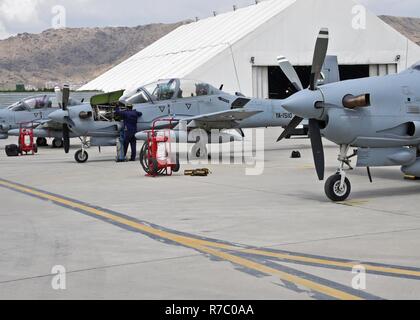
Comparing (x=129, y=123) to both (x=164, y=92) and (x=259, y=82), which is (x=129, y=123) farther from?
(x=259, y=82)

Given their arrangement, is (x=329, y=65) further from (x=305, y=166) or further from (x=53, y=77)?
(x=53, y=77)

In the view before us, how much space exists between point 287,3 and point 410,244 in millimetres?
35971

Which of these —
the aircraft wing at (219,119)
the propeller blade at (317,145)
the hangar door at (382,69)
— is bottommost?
the propeller blade at (317,145)

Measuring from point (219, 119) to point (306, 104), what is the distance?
9099 mm

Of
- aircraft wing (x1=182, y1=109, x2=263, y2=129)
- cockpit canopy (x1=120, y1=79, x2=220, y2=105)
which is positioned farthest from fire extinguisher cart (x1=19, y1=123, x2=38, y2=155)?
aircraft wing (x1=182, y1=109, x2=263, y2=129)

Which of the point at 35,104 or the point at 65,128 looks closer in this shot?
the point at 65,128

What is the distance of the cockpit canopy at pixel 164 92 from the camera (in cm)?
2061

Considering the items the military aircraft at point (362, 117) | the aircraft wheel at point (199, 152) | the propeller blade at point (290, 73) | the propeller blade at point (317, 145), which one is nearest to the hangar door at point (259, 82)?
the aircraft wheel at point (199, 152)

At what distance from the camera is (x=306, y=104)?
10891 mm

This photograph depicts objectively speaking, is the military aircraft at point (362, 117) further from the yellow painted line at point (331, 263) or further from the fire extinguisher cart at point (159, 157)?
the fire extinguisher cart at point (159, 157)

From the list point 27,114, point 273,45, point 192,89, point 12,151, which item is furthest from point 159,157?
point 273,45

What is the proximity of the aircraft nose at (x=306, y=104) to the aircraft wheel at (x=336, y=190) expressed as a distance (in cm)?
104
